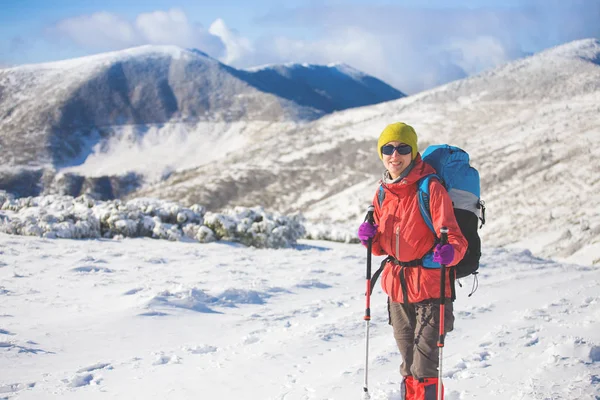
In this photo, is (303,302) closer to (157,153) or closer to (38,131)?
(157,153)

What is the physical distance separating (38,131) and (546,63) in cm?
8514

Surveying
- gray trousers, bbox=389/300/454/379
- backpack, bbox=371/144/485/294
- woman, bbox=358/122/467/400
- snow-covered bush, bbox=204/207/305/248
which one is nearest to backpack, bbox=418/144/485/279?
backpack, bbox=371/144/485/294

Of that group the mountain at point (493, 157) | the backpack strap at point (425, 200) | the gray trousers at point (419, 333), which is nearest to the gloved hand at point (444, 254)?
the backpack strap at point (425, 200)

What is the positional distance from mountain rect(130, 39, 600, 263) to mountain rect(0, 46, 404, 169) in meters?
33.3

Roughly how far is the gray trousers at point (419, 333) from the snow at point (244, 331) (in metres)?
0.61

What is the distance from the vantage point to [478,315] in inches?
288

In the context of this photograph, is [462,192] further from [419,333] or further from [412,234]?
[419,333]

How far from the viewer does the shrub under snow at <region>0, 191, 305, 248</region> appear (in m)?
12.4

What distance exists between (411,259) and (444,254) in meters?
0.37

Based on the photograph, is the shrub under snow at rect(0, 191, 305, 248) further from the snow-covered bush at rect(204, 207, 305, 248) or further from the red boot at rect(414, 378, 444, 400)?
the red boot at rect(414, 378, 444, 400)

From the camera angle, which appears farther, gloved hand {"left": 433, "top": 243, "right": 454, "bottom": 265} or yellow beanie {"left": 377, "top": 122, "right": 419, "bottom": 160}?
yellow beanie {"left": 377, "top": 122, "right": 419, "bottom": 160}

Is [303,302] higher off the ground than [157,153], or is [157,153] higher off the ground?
[157,153]

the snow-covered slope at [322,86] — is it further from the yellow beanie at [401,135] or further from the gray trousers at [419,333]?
the gray trousers at [419,333]

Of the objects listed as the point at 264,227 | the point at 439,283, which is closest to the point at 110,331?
the point at 439,283
